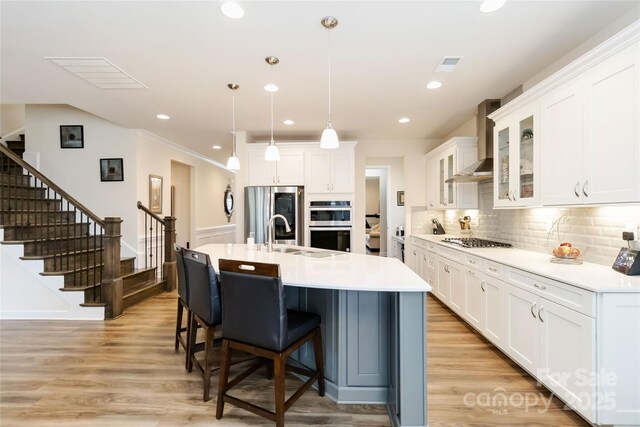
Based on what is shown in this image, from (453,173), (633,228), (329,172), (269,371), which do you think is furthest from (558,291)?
(329,172)

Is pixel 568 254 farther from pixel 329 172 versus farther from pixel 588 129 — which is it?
pixel 329 172

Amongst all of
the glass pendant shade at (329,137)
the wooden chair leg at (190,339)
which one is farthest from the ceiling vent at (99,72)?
the wooden chair leg at (190,339)

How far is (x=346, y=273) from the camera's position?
193 centimetres

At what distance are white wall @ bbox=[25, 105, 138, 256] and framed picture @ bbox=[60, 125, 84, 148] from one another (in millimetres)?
63

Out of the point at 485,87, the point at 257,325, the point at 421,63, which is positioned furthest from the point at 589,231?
the point at 257,325

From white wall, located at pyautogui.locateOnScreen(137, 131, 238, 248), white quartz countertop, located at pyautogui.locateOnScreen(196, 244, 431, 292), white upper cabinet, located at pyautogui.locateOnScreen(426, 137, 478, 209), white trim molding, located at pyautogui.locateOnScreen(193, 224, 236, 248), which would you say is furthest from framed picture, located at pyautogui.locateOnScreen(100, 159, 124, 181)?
white upper cabinet, located at pyautogui.locateOnScreen(426, 137, 478, 209)

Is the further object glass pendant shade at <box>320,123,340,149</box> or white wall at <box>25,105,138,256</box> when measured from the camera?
white wall at <box>25,105,138,256</box>

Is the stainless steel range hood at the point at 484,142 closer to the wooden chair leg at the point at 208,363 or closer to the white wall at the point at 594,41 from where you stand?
the white wall at the point at 594,41

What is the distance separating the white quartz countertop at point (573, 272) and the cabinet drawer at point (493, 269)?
5 cm

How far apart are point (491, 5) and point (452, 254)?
2.45 metres

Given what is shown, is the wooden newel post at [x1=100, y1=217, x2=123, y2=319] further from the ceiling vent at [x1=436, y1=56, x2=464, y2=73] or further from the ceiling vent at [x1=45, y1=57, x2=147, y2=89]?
the ceiling vent at [x1=436, y1=56, x2=464, y2=73]

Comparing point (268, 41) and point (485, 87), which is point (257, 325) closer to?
point (268, 41)

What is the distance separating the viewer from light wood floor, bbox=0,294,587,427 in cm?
188

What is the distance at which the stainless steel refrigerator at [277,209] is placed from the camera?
4.68 meters
